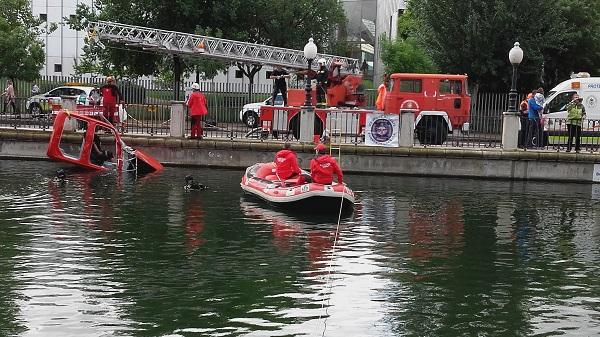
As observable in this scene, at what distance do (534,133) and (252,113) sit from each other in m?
10.9

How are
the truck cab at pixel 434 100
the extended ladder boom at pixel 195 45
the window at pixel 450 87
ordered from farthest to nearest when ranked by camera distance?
1. the extended ladder boom at pixel 195 45
2. the window at pixel 450 87
3. the truck cab at pixel 434 100

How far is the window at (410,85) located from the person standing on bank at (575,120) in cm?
501

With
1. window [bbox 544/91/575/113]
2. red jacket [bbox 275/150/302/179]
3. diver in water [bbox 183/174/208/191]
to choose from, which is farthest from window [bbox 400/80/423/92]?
red jacket [bbox 275/150/302/179]

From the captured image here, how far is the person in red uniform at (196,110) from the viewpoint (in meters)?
29.9

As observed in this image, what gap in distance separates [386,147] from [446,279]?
15192 mm

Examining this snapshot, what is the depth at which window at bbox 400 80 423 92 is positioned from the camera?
3183cm

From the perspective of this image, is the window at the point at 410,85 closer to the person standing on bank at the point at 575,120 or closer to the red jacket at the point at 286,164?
the person standing on bank at the point at 575,120

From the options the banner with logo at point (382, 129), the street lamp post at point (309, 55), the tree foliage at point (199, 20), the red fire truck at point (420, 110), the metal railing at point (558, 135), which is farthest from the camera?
the tree foliage at point (199, 20)

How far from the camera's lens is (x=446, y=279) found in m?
14.5

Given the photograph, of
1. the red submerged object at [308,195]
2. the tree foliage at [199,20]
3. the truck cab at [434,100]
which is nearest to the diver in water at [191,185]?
the red submerged object at [308,195]

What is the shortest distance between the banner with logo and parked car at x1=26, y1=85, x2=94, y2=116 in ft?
32.4

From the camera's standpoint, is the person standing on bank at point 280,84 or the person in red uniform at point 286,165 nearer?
the person in red uniform at point 286,165

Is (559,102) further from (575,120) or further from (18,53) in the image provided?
(18,53)

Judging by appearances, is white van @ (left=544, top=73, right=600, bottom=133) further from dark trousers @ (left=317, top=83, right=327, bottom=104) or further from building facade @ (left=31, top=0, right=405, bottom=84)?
building facade @ (left=31, top=0, right=405, bottom=84)
